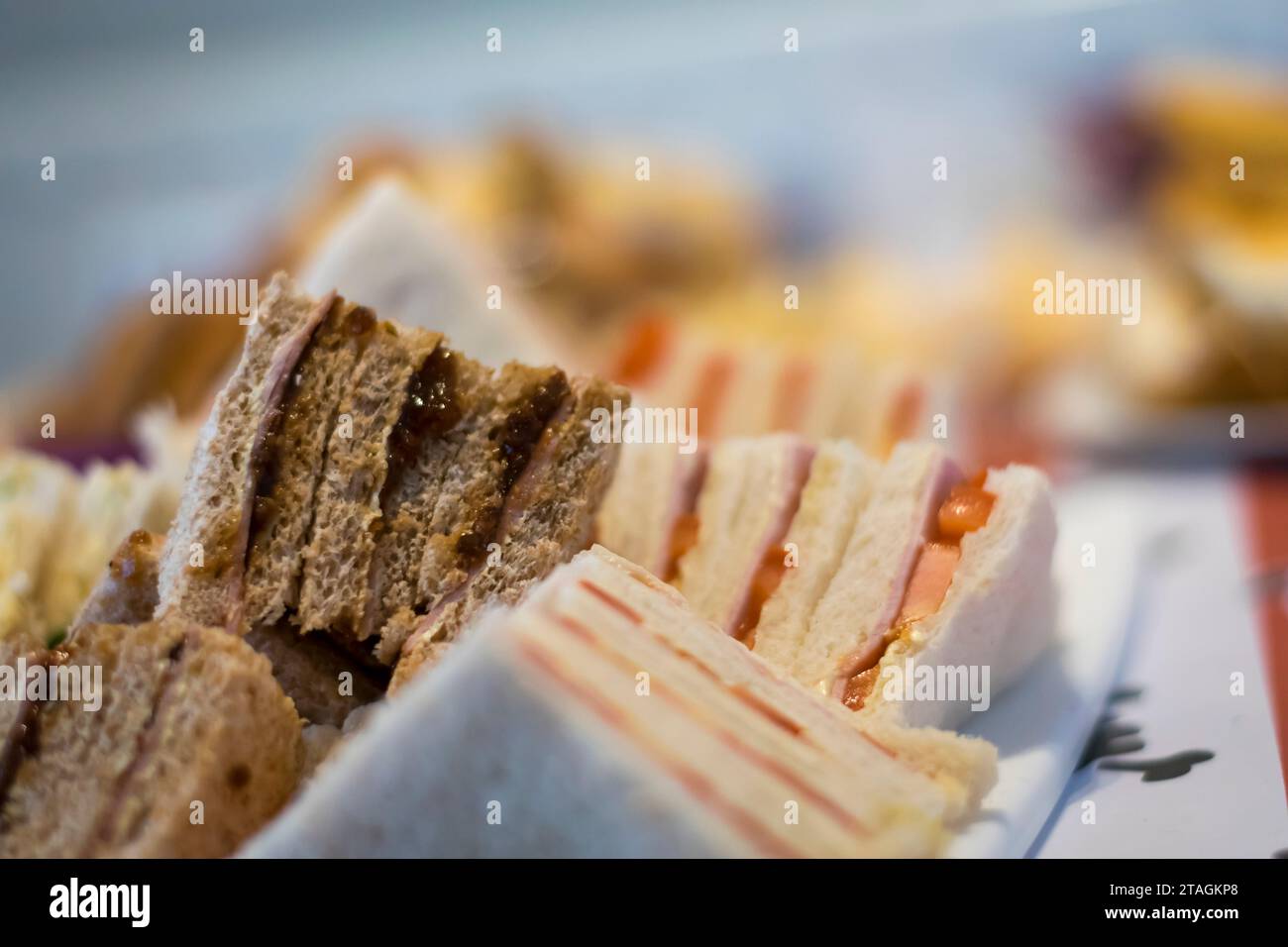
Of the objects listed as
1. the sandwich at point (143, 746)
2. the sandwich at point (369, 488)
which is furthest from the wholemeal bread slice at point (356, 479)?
the sandwich at point (143, 746)

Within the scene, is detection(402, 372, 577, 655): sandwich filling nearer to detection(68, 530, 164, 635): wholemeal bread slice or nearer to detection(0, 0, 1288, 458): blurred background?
detection(68, 530, 164, 635): wholemeal bread slice

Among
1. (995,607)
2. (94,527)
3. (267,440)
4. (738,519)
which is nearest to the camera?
(267,440)

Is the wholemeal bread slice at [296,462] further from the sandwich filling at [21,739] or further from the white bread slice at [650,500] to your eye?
the white bread slice at [650,500]

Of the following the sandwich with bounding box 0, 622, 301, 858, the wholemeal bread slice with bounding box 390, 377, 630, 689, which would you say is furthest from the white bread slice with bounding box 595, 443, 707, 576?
the sandwich with bounding box 0, 622, 301, 858

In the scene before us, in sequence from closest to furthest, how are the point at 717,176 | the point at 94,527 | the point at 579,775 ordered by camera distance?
the point at 579,775 → the point at 94,527 → the point at 717,176

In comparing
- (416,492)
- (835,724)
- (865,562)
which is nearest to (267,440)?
(416,492)

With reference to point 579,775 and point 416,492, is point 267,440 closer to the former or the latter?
point 416,492
